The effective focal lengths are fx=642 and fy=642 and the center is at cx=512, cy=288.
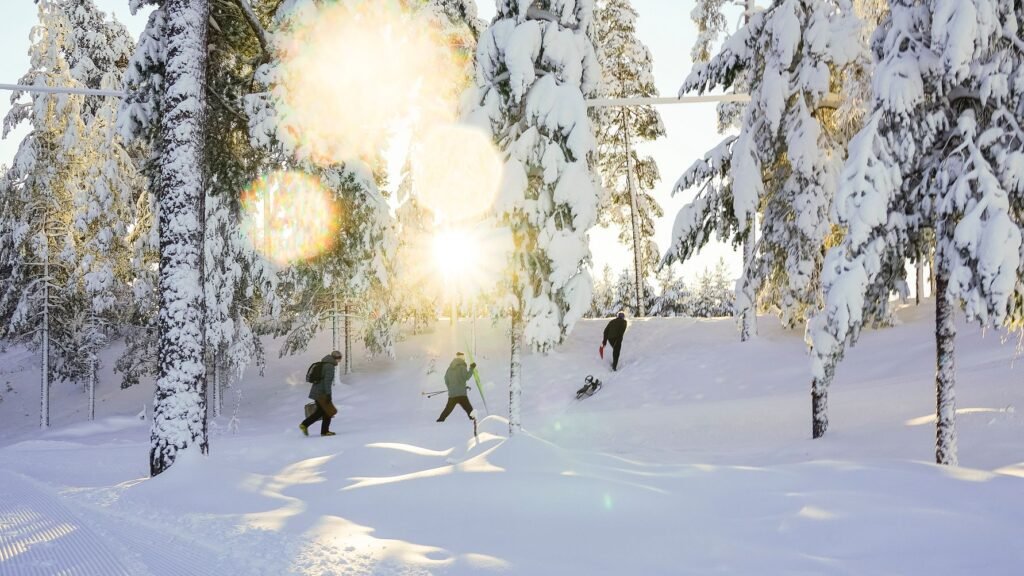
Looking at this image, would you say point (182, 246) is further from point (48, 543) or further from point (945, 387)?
point (945, 387)

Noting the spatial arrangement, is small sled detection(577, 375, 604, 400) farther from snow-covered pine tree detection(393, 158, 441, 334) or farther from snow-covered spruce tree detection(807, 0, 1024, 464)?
snow-covered spruce tree detection(807, 0, 1024, 464)

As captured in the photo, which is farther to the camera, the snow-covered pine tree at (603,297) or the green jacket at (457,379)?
the snow-covered pine tree at (603,297)

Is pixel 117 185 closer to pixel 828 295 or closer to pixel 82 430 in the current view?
pixel 82 430

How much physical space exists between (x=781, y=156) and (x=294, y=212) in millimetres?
9238

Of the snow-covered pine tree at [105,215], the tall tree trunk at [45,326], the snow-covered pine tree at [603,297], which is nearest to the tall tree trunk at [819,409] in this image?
the snow-covered pine tree at [105,215]

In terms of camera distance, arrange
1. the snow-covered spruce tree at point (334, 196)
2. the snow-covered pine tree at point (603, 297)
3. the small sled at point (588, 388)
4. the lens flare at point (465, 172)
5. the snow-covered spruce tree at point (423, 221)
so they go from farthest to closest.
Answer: the snow-covered pine tree at point (603, 297) → the small sled at point (588, 388) → the snow-covered spruce tree at point (423, 221) → the lens flare at point (465, 172) → the snow-covered spruce tree at point (334, 196)

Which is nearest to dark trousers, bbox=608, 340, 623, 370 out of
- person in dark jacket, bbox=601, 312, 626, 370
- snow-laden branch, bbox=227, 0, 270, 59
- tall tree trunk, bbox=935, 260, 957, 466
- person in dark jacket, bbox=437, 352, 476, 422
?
person in dark jacket, bbox=601, 312, 626, 370

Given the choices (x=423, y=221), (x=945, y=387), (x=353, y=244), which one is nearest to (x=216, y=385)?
(x=423, y=221)

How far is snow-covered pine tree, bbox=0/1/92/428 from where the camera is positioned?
21797mm

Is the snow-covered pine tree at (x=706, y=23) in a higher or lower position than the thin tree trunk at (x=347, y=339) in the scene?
higher

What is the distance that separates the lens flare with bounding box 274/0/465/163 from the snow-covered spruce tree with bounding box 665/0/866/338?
576 centimetres

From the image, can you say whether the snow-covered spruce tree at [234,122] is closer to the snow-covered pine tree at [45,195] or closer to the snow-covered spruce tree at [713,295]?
the snow-covered pine tree at [45,195]

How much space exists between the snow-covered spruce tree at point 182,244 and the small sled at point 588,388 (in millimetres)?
12106

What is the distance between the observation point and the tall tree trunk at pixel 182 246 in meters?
8.68
